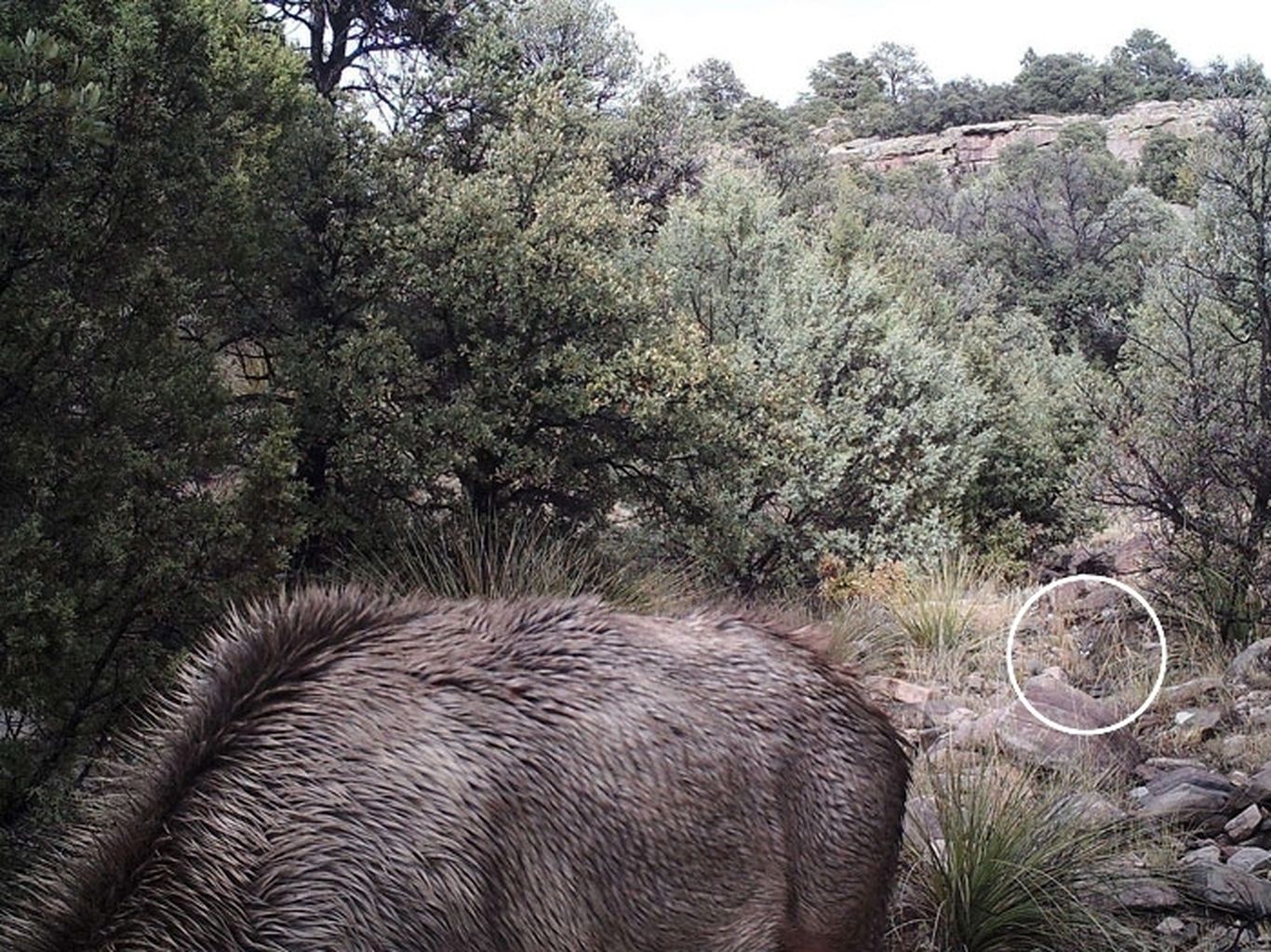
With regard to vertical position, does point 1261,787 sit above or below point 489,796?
below

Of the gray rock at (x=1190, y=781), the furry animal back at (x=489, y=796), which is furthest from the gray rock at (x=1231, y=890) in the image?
the furry animal back at (x=489, y=796)

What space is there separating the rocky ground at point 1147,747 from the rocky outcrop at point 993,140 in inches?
1051

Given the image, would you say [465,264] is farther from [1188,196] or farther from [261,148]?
[1188,196]

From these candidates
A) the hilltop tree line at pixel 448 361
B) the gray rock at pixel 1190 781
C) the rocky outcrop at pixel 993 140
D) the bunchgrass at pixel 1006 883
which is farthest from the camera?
the rocky outcrop at pixel 993 140

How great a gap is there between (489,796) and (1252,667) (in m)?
6.20

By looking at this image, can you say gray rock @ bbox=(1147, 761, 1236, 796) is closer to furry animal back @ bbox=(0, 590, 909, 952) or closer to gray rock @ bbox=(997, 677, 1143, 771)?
gray rock @ bbox=(997, 677, 1143, 771)

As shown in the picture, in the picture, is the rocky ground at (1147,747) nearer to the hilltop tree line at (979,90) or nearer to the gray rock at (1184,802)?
the gray rock at (1184,802)

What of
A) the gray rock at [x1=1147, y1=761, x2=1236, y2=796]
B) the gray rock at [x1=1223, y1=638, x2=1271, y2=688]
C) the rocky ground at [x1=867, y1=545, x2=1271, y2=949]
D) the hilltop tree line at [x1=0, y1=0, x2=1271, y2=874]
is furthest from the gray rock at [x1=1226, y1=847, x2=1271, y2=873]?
the hilltop tree line at [x1=0, y1=0, x2=1271, y2=874]

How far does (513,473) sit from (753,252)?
566 centimetres

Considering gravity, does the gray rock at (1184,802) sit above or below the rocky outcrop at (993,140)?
below

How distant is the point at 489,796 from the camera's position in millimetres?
2100

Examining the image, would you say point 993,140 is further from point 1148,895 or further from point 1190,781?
point 1148,895

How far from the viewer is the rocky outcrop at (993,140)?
32.8 meters

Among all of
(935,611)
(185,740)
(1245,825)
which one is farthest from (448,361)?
(185,740)
